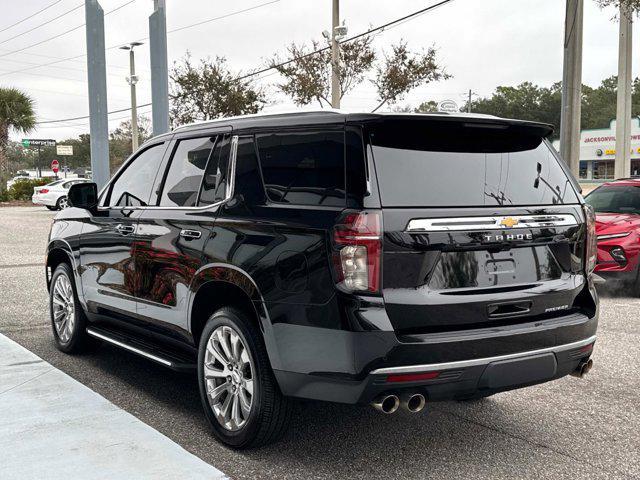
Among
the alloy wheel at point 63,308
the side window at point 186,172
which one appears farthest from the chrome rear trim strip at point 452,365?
the alloy wheel at point 63,308

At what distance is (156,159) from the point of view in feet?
17.4

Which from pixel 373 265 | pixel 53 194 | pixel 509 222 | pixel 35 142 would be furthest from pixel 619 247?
pixel 35 142

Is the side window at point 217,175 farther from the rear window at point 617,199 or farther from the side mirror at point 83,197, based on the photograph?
the rear window at point 617,199

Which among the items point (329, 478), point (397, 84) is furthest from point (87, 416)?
point (397, 84)

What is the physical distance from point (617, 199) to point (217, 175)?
7432 mm

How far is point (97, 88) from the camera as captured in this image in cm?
1922

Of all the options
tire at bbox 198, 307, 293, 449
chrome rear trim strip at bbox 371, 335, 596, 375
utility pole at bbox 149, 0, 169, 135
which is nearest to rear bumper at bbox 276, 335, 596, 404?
chrome rear trim strip at bbox 371, 335, 596, 375

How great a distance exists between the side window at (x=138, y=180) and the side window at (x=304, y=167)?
1.35 meters

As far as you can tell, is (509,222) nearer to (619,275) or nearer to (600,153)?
(619,275)

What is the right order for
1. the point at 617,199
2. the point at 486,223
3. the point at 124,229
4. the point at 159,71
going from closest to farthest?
the point at 486,223, the point at 124,229, the point at 617,199, the point at 159,71

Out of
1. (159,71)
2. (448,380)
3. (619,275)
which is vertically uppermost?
(159,71)

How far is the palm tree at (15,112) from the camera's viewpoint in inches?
1799

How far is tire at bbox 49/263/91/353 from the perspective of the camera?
6.14 meters

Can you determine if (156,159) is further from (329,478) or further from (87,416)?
(329,478)
